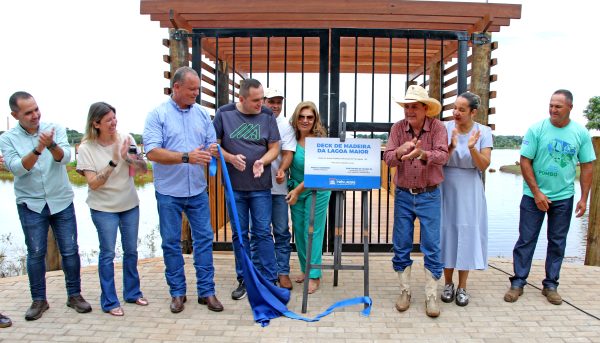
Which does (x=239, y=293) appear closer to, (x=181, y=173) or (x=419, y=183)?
(x=181, y=173)

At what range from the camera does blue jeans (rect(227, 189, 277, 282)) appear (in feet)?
13.2

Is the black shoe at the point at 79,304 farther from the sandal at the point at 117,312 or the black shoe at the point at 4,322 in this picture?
the black shoe at the point at 4,322

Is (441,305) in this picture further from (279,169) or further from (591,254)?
(591,254)

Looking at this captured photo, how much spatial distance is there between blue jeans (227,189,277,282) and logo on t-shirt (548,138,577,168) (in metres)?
2.35

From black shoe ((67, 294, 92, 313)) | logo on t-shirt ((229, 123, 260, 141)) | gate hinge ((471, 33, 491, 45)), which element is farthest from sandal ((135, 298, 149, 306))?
gate hinge ((471, 33, 491, 45))

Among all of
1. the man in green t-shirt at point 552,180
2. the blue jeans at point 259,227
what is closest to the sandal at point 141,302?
the blue jeans at point 259,227

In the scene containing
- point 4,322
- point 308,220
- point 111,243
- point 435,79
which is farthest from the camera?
point 435,79

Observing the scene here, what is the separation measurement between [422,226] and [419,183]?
35 centimetres

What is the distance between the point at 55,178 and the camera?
3.62 m

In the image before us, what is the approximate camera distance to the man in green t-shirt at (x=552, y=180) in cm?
396

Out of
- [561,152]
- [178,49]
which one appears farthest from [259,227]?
[561,152]

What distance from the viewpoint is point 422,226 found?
380cm

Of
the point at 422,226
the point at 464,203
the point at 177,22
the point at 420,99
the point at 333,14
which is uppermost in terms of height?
the point at 333,14

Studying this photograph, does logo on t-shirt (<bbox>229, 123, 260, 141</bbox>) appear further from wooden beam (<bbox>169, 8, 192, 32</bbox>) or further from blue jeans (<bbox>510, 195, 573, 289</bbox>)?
blue jeans (<bbox>510, 195, 573, 289</bbox>)
